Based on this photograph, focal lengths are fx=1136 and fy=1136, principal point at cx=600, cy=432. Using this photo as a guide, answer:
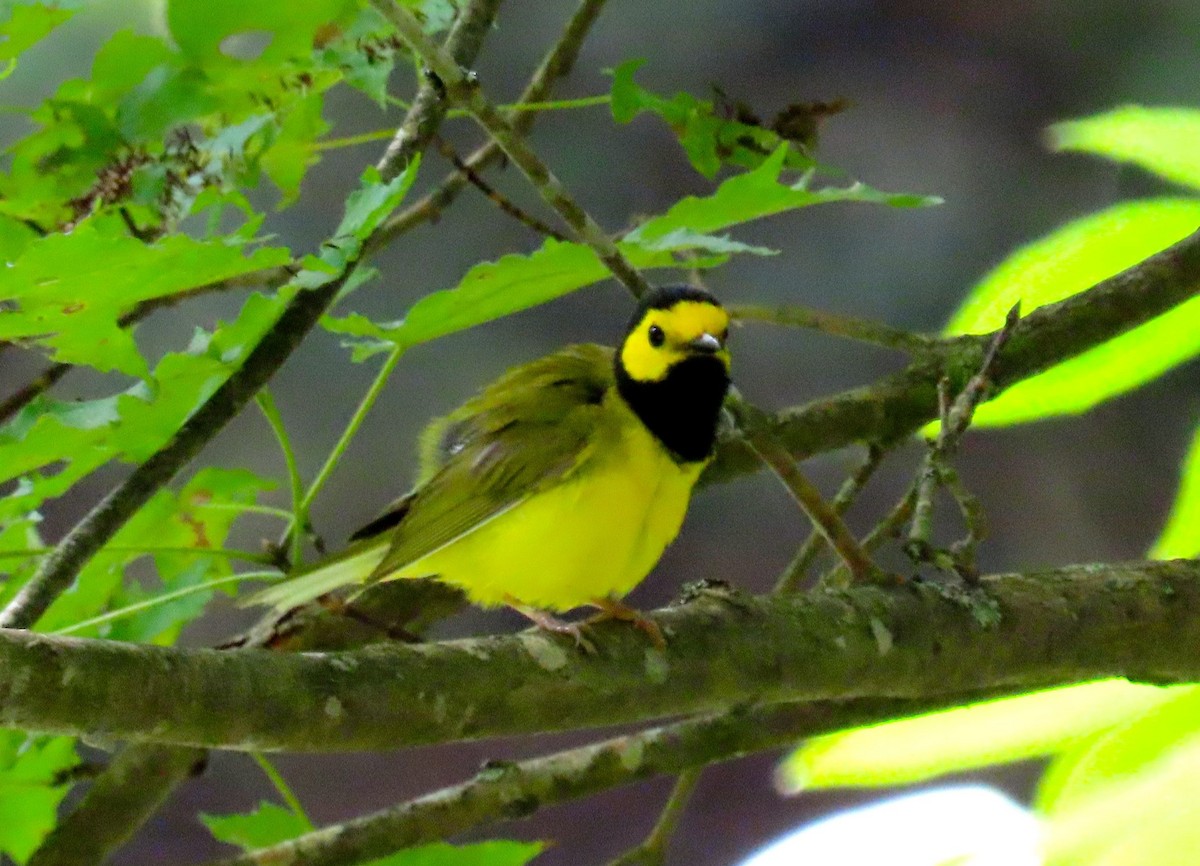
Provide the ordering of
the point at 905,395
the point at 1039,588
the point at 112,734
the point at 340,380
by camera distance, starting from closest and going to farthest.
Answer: the point at 112,734, the point at 1039,588, the point at 905,395, the point at 340,380

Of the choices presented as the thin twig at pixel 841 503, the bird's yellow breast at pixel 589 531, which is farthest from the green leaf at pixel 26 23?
the thin twig at pixel 841 503

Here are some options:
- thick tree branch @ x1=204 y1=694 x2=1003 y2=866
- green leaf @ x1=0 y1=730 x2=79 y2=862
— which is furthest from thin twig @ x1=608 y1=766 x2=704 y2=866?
green leaf @ x1=0 y1=730 x2=79 y2=862

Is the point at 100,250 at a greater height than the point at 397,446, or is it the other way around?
the point at 100,250

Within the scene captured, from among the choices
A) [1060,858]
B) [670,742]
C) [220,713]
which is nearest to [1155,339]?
[670,742]

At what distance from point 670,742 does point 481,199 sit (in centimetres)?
107

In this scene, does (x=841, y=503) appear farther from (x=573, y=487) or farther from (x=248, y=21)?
(x=248, y=21)

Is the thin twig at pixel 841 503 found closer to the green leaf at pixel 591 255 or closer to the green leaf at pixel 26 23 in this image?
the green leaf at pixel 591 255

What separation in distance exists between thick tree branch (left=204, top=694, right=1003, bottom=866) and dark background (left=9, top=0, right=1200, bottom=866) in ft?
2.22

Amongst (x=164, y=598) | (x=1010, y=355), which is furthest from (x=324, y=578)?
(x=1010, y=355)

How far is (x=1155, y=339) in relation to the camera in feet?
3.93

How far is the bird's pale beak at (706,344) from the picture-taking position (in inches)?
44.7

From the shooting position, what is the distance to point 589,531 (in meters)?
1.08

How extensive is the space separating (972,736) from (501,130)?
2.17 feet

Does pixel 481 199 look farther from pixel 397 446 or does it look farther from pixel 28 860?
pixel 28 860
